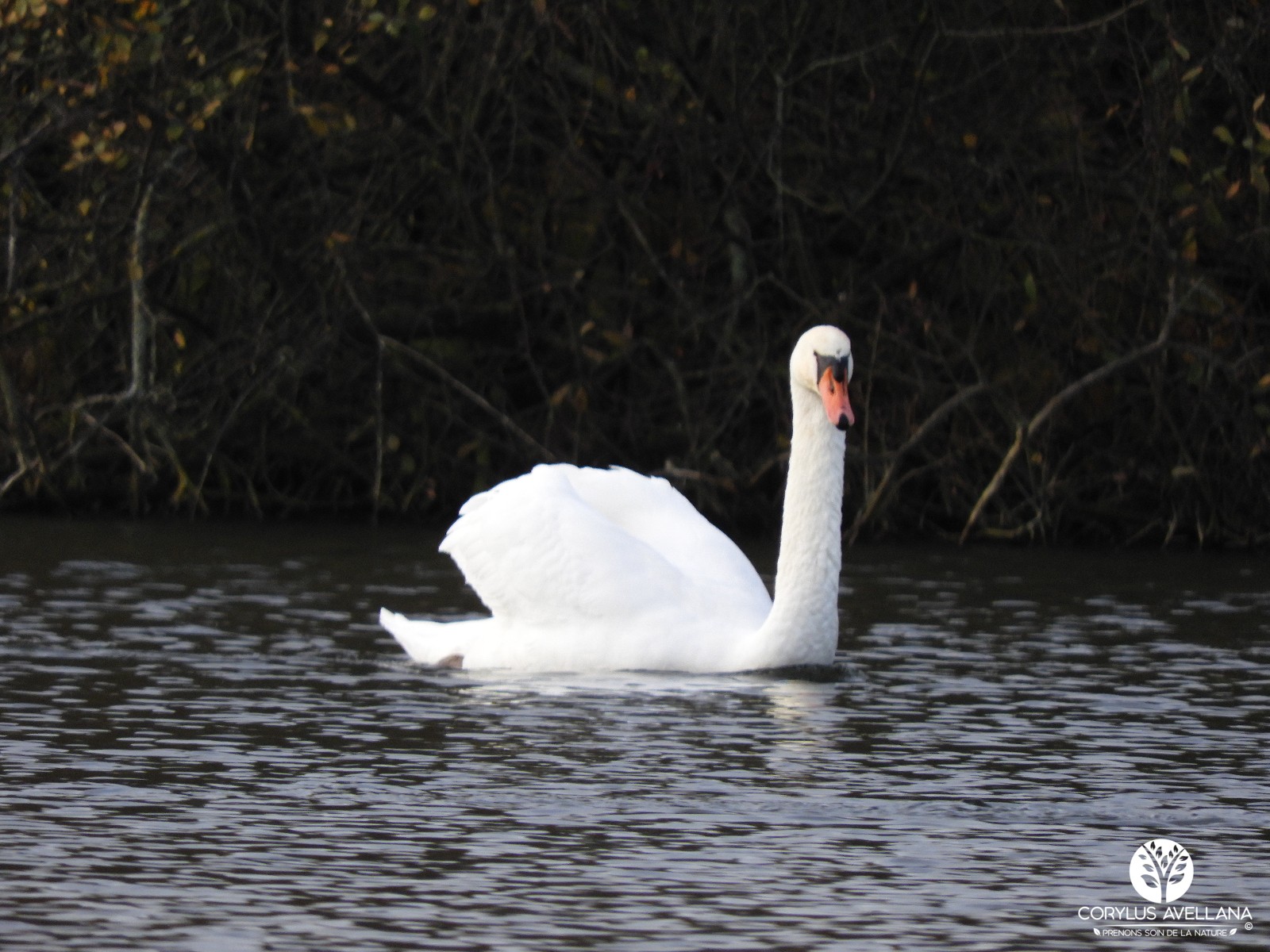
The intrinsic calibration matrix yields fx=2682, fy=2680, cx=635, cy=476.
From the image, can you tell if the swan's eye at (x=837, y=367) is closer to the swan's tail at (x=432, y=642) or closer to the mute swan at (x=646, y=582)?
the mute swan at (x=646, y=582)

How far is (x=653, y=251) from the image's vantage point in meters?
17.0

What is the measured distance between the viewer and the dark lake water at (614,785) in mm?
5734

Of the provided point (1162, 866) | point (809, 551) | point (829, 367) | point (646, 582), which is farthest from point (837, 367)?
point (1162, 866)

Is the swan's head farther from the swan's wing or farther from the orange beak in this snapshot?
the swan's wing

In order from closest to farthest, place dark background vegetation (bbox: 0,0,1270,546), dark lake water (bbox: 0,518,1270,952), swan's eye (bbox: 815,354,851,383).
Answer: dark lake water (bbox: 0,518,1270,952)
swan's eye (bbox: 815,354,851,383)
dark background vegetation (bbox: 0,0,1270,546)

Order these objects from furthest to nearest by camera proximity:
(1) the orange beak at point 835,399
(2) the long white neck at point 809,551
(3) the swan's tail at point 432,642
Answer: (3) the swan's tail at point 432,642 → (1) the orange beak at point 835,399 → (2) the long white neck at point 809,551

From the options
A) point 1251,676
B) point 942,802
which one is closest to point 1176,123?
point 1251,676

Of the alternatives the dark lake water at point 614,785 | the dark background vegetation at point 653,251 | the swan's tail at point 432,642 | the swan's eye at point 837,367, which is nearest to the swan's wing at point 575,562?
the swan's tail at point 432,642

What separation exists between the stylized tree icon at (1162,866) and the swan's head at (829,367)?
3584mm

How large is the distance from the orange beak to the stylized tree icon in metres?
3.51

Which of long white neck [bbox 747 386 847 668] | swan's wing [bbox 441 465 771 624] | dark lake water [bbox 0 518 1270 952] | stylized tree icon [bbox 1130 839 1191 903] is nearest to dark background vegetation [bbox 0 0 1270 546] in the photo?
dark lake water [bbox 0 518 1270 952]

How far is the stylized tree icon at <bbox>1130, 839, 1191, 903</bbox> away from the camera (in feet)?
20.0

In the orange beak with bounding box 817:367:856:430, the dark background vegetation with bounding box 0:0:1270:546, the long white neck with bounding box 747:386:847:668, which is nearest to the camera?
the long white neck with bounding box 747:386:847:668

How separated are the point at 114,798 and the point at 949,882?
2336 millimetres
